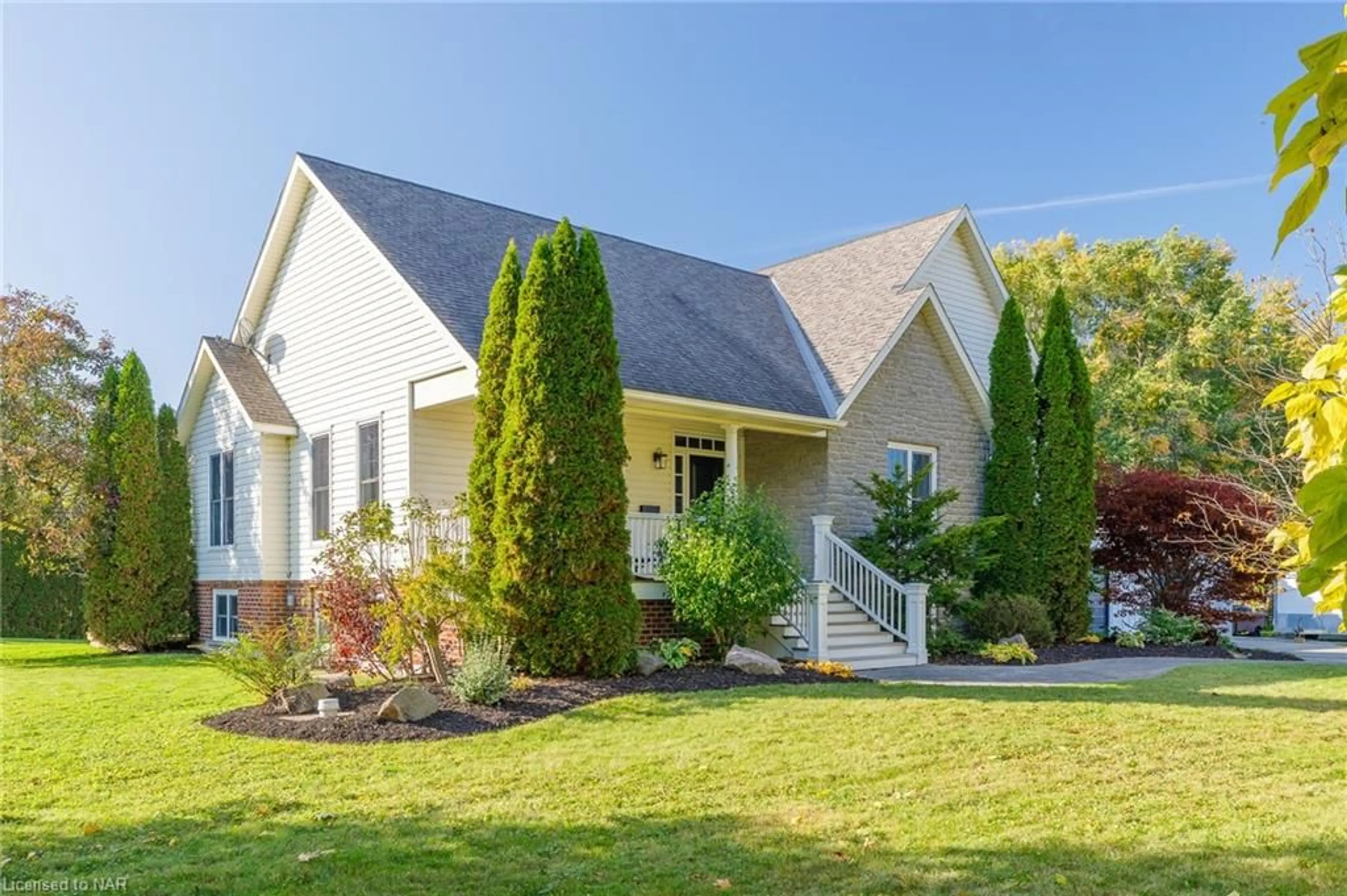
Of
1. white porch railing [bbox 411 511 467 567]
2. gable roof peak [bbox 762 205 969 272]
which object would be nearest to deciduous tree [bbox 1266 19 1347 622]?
white porch railing [bbox 411 511 467 567]

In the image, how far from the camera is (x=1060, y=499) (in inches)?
638

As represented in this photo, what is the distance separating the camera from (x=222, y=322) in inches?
704

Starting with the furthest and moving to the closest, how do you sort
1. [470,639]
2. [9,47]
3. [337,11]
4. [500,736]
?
[337,11] < [470,639] < [9,47] < [500,736]

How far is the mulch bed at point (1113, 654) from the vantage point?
13.6 m

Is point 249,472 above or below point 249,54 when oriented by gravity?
below

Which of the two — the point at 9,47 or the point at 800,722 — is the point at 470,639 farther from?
the point at 9,47

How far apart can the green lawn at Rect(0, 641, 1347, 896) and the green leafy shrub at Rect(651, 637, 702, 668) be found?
1.84 m

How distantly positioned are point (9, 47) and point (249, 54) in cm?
294

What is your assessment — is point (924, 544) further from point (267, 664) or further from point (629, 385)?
point (267, 664)

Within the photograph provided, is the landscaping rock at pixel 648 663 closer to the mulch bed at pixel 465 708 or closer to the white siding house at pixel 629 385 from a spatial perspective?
the mulch bed at pixel 465 708

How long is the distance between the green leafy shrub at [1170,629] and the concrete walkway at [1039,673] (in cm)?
235

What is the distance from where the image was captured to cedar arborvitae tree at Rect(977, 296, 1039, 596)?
15.9 metres

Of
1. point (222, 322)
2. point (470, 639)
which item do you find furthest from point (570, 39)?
point (222, 322)

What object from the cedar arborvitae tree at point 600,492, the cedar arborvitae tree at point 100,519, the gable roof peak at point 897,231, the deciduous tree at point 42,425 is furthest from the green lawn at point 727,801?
the gable roof peak at point 897,231
